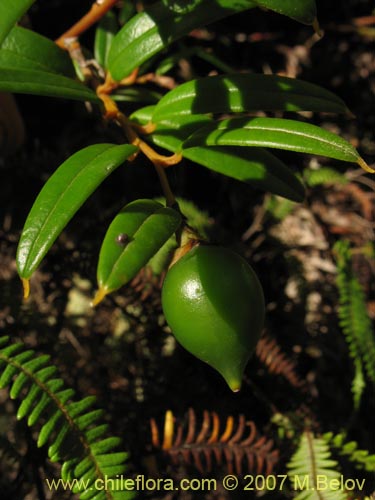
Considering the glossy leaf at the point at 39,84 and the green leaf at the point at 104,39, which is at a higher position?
the glossy leaf at the point at 39,84

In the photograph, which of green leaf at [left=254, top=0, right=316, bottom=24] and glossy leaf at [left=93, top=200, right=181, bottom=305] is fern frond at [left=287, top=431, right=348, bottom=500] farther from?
green leaf at [left=254, top=0, right=316, bottom=24]

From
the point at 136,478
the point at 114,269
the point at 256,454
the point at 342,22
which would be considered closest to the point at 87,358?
the point at 136,478

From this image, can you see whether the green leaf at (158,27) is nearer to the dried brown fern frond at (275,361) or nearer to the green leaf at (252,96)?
the green leaf at (252,96)

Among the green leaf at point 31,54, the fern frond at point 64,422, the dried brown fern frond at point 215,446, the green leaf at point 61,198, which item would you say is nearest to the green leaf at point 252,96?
the green leaf at point 61,198

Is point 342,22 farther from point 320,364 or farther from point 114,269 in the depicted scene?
point 114,269

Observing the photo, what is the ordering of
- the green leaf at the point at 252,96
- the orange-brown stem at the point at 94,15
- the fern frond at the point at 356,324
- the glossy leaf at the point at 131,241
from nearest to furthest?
the glossy leaf at the point at 131,241 → the green leaf at the point at 252,96 → the orange-brown stem at the point at 94,15 → the fern frond at the point at 356,324

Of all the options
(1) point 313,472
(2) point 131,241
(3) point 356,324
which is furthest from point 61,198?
(3) point 356,324

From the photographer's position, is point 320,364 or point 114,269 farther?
point 320,364
